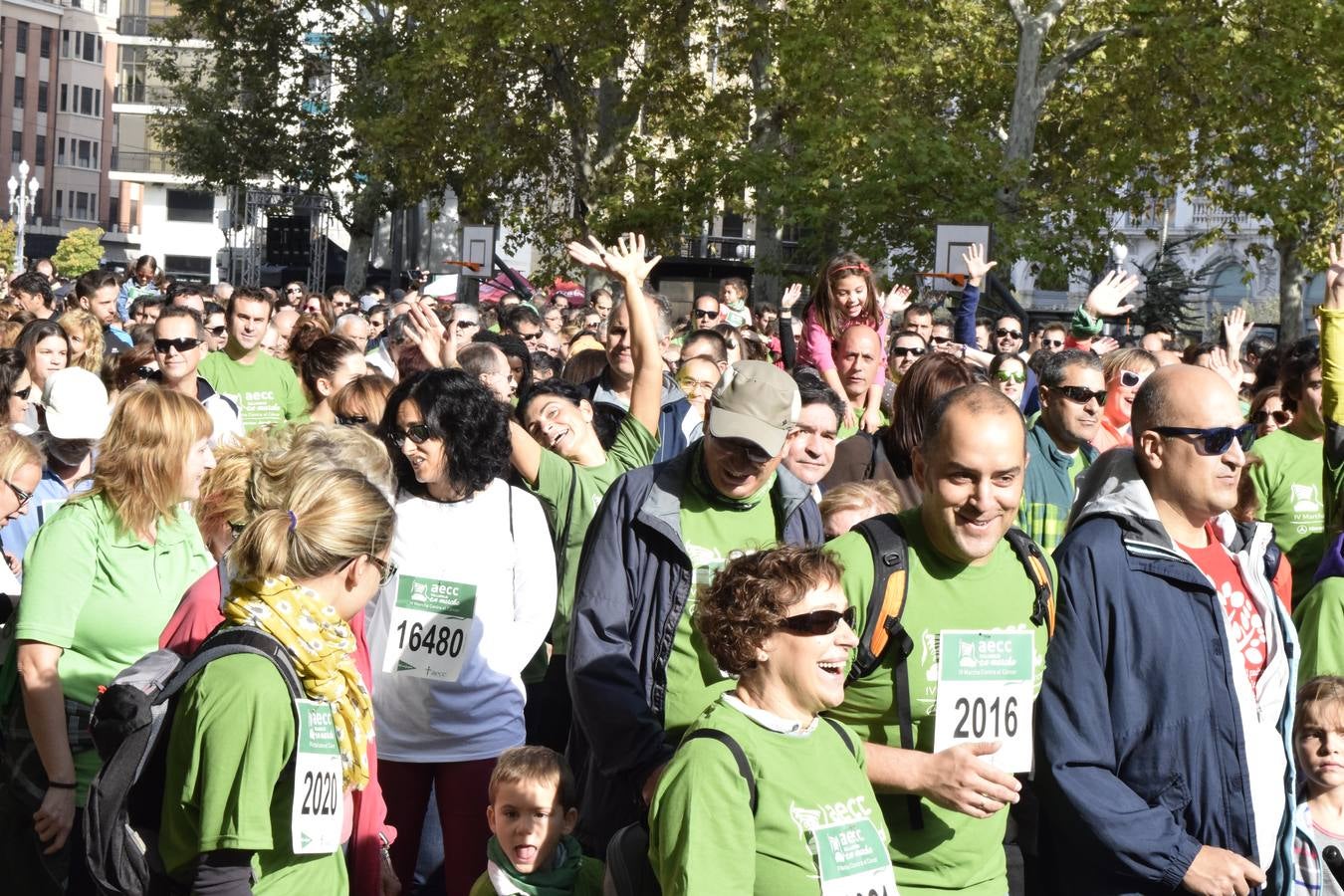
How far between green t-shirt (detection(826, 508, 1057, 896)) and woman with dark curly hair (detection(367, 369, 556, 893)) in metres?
1.56

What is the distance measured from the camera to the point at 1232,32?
78.2 ft

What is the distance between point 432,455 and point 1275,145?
69.1 feet

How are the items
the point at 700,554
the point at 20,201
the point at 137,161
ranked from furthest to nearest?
1. the point at 137,161
2. the point at 20,201
3. the point at 700,554

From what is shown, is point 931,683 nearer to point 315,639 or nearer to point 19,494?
point 315,639

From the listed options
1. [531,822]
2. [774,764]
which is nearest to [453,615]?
[531,822]

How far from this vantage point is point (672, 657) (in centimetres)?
409

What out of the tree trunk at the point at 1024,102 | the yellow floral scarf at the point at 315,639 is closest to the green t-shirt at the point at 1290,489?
the yellow floral scarf at the point at 315,639

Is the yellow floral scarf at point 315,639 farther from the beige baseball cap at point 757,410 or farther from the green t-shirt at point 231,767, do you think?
the beige baseball cap at point 757,410

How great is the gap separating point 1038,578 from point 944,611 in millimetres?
243

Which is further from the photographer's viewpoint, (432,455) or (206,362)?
(206,362)

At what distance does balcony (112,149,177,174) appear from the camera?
92.7 meters

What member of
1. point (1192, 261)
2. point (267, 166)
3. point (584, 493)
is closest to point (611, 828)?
point (584, 493)

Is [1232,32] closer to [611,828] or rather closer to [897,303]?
[897,303]

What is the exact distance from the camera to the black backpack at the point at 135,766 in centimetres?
335
